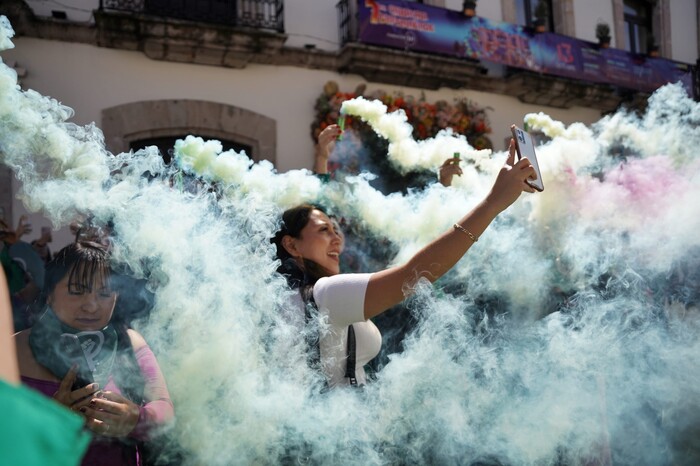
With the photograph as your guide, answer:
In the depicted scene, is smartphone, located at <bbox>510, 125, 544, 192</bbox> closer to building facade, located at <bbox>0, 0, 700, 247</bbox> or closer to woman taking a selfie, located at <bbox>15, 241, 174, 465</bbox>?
woman taking a selfie, located at <bbox>15, 241, 174, 465</bbox>

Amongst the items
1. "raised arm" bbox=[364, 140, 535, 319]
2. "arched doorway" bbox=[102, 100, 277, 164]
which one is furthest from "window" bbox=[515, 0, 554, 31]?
"raised arm" bbox=[364, 140, 535, 319]

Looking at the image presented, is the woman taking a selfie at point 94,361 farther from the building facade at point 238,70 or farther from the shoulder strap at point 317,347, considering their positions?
the building facade at point 238,70

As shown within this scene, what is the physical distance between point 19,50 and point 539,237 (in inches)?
250

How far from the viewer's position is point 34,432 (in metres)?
0.69

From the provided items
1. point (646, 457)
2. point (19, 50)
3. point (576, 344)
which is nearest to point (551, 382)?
point (576, 344)

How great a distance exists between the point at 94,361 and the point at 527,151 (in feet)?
4.91

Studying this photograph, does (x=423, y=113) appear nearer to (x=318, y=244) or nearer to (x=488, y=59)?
(x=488, y=59)

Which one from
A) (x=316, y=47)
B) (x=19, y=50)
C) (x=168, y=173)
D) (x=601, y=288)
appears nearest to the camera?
(x=168, y=173)

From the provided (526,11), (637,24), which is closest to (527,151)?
(526,11)

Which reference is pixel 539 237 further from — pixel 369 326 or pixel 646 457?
pixel 369 326

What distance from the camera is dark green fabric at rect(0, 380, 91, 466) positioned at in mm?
667

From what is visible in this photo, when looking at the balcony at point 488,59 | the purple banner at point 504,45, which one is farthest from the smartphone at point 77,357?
the purple banner at point 504,45

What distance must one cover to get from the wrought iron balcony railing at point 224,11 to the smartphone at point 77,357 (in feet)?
22.5

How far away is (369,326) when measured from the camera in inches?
92.1
